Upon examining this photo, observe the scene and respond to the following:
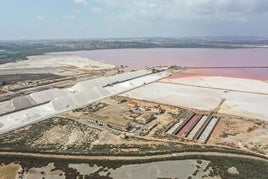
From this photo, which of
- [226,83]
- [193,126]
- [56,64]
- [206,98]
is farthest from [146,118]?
[56,64]

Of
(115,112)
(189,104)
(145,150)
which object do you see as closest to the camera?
(145,150)

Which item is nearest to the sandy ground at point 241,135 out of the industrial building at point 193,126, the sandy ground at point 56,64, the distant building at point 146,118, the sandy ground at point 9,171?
the industrial building at point 193,126

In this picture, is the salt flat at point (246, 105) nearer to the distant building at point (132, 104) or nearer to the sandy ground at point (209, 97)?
the sandy ground at point (209, 97)

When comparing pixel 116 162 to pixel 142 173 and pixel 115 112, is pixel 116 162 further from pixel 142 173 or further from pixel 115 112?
pixel 115 112

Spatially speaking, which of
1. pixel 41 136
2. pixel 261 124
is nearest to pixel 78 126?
pixel 41 136

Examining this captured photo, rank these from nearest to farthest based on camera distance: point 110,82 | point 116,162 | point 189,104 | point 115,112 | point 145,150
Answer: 1. point 116,162
2. point 145,150
3. point 115,112
4. point 189,104
5. point 110,82

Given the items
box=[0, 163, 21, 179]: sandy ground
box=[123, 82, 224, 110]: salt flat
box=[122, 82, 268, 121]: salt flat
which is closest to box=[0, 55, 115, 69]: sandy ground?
box=[123, 82, 224, 110]: salt flat

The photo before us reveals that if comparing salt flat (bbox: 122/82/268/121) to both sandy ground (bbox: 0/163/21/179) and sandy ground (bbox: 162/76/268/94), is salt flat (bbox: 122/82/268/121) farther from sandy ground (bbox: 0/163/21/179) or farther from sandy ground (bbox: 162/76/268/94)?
sandy ground (bbox: 0/163/21/179)

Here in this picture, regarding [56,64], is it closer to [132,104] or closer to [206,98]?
[132,104]
